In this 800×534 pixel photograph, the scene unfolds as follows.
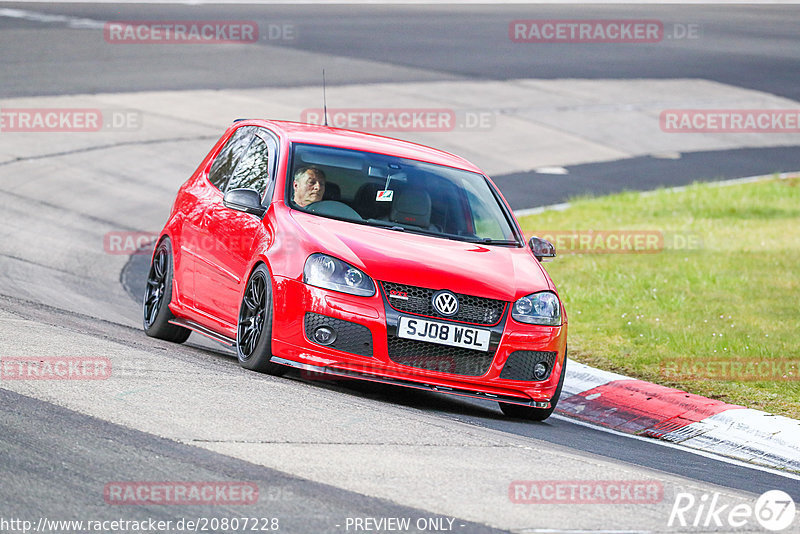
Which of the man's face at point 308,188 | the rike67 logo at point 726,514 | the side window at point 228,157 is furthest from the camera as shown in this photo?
the side window at point 228,157

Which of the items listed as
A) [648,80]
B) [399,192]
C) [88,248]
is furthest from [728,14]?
[399,192]

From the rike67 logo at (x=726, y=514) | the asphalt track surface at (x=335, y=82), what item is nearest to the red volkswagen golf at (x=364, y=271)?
the asphalt track surface at (x=335, y=82)

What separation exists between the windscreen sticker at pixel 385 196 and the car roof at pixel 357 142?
0.44 metres

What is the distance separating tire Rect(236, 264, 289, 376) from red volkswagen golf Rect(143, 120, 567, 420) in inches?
0.5

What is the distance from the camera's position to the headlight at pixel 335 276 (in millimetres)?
7801

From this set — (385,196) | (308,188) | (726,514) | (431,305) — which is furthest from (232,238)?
(726,514)

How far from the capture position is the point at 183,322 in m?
9.62

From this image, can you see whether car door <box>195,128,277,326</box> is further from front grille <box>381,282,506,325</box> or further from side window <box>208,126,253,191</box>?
front grille <box>381,282,506,325</box>

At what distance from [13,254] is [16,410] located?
22.7 ft

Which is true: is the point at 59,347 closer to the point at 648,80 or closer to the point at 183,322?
the point at 183,322

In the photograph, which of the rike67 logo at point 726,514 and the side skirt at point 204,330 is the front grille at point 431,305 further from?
the rike67 logo at point 726,514

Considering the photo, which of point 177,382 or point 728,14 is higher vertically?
point 728,14

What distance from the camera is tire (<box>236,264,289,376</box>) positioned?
26.4ft

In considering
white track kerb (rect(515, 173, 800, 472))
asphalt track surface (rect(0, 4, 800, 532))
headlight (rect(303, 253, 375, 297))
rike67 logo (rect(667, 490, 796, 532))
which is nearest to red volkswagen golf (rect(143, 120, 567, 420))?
headlight (rect(303, 253, 375, 297))
